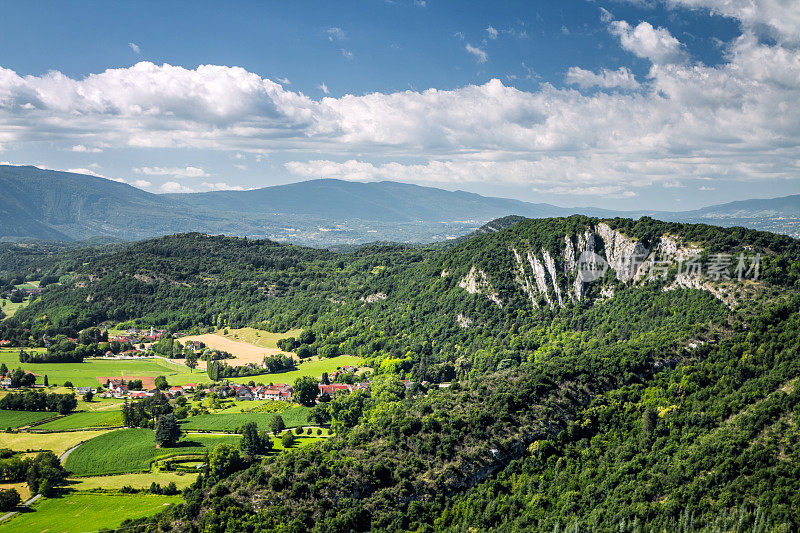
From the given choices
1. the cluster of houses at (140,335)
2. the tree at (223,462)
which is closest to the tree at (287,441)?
the tree at (223,462)

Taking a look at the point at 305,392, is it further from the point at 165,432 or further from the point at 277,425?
the point at 165,432

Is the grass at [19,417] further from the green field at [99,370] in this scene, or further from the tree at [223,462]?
the tree at [223,462]

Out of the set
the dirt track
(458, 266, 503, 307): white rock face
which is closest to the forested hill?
(458, 266, 503, 307): white rock face

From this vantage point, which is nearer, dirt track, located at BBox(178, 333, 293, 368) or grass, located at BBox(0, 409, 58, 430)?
grass, located at BBox(0, 409, 58, 430)

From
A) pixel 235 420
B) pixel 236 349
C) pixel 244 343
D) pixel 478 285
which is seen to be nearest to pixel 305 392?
pixel 235 420

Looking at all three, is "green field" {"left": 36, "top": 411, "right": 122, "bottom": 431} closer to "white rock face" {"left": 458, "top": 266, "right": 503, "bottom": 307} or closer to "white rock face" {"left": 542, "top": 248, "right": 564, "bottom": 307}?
"white rock face" {"left": 458, "top": 266, "right": 503, "bottom": 307}
